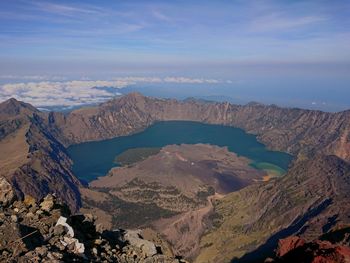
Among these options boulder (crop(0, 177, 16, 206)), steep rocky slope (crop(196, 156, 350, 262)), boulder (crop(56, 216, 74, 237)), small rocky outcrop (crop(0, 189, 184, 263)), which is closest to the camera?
small rocky outcrop (crop(0, 189, 184, 263))

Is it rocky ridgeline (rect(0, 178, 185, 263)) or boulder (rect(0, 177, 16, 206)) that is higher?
boulder (rect(0, 177, 16, 206))

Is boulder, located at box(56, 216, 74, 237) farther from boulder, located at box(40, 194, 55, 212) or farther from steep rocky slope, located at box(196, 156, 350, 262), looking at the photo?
steep rocky slope, located at box(196, 156, 350, 262)

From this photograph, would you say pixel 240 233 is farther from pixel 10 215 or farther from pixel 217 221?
pixel 10 215

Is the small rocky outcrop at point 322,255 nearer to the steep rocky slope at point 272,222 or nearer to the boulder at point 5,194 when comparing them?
the boulder at point 5,194

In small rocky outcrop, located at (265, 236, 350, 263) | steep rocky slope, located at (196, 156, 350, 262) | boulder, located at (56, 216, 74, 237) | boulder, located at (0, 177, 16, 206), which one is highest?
boulder, located at (0, 177, 16, 206)

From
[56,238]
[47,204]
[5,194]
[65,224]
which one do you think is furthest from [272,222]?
[56,238]

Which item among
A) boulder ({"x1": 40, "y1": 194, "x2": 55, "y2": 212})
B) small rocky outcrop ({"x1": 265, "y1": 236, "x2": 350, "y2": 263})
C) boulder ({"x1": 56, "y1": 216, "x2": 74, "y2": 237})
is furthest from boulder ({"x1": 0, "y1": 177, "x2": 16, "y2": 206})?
small rocky outcrop ({"x1": 265, "y1": 236, "x2": 350, "y2": 263})

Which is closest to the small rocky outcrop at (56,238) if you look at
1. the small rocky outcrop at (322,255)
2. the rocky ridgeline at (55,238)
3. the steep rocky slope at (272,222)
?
the rocky ridgeline at (55,238)
